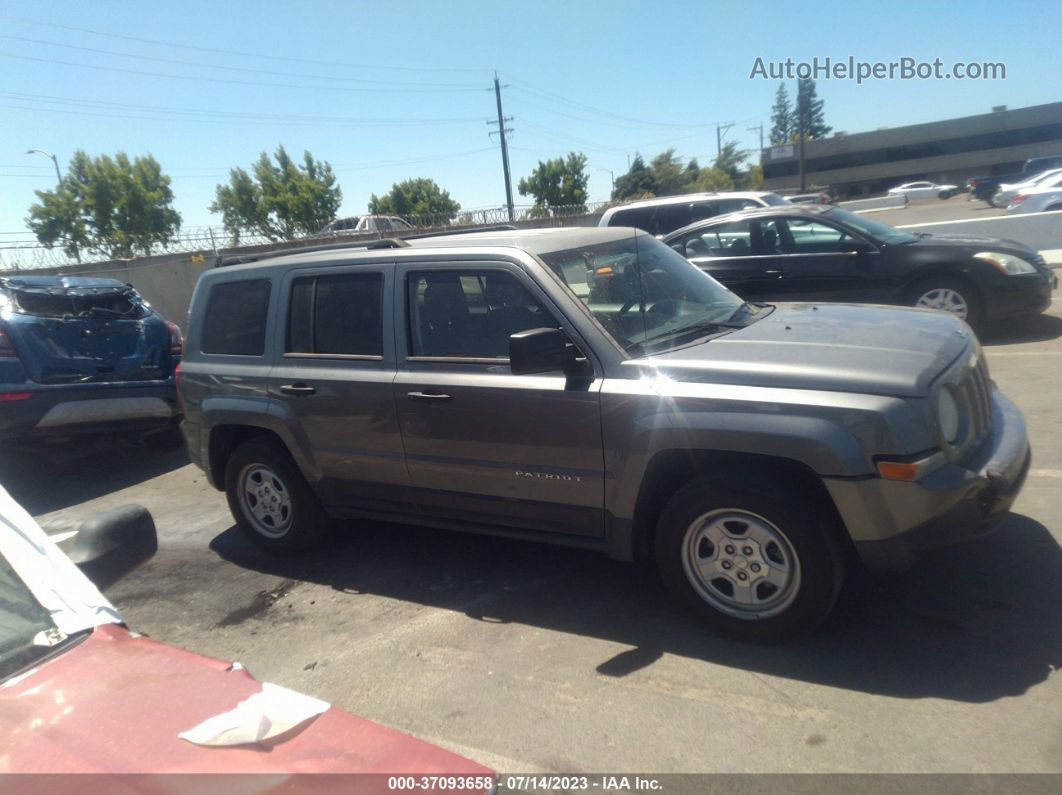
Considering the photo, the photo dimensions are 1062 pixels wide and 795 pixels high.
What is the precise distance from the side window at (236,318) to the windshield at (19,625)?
3144mm

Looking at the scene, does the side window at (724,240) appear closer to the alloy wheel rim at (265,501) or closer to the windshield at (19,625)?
the alloy wheel rim at (265,501)

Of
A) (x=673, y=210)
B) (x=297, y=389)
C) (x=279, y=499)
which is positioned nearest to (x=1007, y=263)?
(x=673, y=210)

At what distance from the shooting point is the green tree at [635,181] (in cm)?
6500

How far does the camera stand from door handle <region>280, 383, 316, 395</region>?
190 inches

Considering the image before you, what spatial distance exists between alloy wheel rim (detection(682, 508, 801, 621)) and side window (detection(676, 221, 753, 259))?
681cm

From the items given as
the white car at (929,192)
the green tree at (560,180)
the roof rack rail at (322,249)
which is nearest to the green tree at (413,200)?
the green tree at (560,180)

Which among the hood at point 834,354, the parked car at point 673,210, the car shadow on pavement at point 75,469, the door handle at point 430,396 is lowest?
the car shadow on pavement at point 75,469

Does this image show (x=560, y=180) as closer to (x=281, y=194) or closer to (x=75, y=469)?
(x=281, y=194)

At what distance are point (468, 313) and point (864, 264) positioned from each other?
6213 mm

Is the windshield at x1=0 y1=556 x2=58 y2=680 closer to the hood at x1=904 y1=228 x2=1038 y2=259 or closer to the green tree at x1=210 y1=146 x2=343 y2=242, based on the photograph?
the hood at x1=904 y1=228 x2=1038 y2=259

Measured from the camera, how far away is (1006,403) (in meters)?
4.20

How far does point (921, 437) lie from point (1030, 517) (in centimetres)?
181

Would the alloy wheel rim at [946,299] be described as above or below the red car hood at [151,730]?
below

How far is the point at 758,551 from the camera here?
3.57 metres
